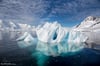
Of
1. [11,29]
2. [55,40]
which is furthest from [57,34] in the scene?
[11,29]

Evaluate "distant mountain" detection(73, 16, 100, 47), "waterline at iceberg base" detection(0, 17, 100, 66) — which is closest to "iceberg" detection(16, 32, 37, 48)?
"waterline at iceberg base" detection(0, 17, 100, 66)

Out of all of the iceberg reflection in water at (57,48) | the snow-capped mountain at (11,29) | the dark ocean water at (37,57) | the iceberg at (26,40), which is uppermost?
the snow-capped mountain at (11,29)

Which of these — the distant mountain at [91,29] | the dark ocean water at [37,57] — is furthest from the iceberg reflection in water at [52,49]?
the distant mountain at [91,29]

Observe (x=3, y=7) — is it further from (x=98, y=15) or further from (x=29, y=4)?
(x=98, y=15)

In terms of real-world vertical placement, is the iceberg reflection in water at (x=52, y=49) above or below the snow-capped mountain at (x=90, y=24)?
below

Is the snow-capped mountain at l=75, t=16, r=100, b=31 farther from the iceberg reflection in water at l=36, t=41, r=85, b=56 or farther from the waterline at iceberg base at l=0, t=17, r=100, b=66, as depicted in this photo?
the iceberg reflection in water at l=36, t=41, r=85, b=56

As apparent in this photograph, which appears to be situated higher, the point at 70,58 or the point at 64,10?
the point at 64,10

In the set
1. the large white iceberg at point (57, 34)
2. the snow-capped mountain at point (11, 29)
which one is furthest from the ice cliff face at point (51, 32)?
the snow-capped mountain at point (11, 29)

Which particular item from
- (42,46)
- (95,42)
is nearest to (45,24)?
(42,46)

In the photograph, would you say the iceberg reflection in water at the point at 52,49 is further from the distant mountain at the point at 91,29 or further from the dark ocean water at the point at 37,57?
the distant mountain at the point at 91,29

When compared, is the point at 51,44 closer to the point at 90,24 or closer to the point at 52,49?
the point at 52,49
